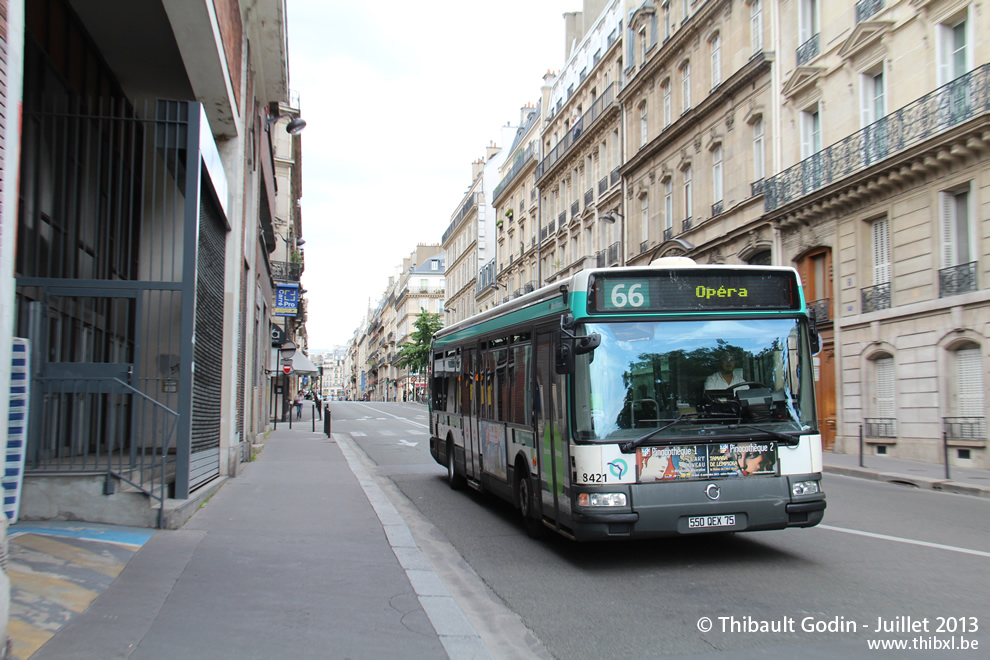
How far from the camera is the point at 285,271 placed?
39156mm

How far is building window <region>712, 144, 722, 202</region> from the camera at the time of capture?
98.0 feet

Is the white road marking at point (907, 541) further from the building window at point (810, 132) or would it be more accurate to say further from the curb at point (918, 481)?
the building window at point (810, 132)

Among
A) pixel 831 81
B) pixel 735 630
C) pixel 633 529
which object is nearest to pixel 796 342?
pixel 633 529

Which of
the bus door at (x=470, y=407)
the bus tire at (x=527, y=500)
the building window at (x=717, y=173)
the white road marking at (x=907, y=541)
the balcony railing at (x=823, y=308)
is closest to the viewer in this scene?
the white road marking at (x=907, y=541)

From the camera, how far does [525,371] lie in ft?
29.5

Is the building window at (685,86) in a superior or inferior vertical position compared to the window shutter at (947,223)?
superior

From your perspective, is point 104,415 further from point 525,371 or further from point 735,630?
point 735,630

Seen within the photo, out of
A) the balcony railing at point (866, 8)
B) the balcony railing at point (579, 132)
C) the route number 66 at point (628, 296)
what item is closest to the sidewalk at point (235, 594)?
the route number 66 at point (628, 296)

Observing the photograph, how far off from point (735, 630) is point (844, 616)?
0.87 metres

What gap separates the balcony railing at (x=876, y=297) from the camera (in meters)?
21.2

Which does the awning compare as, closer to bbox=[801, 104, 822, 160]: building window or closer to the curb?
bbox=[801, 104, 822, 160]: building window

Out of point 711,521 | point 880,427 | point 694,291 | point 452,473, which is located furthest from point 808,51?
point 711,521

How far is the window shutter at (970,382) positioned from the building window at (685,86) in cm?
1644

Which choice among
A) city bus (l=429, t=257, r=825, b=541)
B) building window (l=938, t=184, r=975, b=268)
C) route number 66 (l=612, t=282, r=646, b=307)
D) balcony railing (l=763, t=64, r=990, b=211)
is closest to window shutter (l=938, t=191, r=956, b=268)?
building window (l=938, t=184, r=975, b=268)
